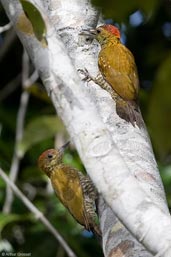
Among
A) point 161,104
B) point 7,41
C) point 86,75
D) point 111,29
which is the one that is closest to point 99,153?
point 161,104

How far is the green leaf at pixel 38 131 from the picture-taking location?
4141mm

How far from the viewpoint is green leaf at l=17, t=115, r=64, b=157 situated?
414 centimetres

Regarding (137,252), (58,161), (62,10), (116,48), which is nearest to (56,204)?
(58,161)

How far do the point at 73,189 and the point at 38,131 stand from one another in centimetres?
62

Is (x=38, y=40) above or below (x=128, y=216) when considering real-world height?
above

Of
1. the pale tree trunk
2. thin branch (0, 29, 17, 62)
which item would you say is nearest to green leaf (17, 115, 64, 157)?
Answer: thin branch (0, 29, 17, 62)

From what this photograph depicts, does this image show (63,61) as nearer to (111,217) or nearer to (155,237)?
(155,237)

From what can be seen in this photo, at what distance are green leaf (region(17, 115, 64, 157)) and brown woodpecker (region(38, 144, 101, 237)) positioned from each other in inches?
4.2

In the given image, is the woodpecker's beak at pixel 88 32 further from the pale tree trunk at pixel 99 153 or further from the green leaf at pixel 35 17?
the green leaf at pixel 35 17

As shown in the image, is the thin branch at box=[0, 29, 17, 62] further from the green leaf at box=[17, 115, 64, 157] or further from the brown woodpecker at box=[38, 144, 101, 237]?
the brown woodpecker at box=[38, 144, 101, 237]

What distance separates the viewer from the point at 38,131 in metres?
4.23

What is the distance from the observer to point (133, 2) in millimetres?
1233

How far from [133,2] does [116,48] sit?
2.39 m

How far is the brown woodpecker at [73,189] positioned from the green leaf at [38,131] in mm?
107
